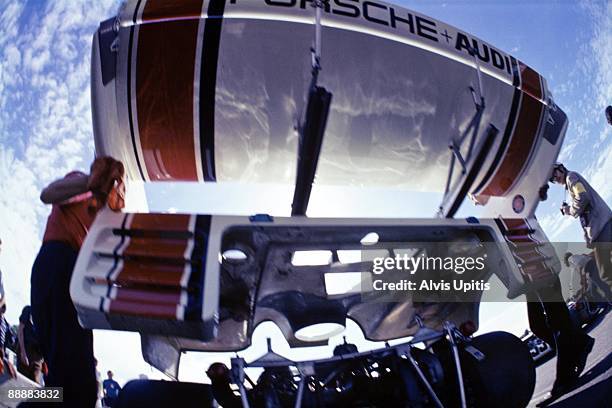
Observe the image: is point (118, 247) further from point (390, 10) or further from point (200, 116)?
point (390, 10)

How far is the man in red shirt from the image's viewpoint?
162cm

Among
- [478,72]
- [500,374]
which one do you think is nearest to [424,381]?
[500,374]

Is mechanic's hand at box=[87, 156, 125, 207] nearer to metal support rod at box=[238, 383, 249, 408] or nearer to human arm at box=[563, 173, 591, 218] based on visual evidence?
metal support rod at box=[238, 383, 249, 408]

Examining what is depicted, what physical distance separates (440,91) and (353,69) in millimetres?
537

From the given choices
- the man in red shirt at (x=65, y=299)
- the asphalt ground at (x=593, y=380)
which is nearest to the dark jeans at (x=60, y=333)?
the man in red shirt at (x=65, y=299)

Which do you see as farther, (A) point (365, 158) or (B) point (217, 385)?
(A) point (365, 158)

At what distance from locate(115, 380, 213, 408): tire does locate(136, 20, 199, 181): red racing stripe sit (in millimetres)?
1049

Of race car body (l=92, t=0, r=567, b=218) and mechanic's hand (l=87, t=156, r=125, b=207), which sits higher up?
race car body (l=92, t=0, r=567, b=218)

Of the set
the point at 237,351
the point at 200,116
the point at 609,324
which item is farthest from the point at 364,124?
the point at 609,324

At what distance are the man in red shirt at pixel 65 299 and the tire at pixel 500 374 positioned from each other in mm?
1778

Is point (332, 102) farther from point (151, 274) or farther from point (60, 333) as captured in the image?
point (60, 333)

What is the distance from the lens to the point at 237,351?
7.34ft

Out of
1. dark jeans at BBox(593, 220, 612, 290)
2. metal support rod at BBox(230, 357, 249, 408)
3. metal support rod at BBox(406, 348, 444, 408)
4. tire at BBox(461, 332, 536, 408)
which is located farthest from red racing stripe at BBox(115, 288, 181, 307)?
dark jeans at BBox(593, 220, 612, 290)

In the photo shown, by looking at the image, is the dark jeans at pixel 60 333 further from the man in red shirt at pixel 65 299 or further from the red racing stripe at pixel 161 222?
the red racing stripe at pixel 161 222
